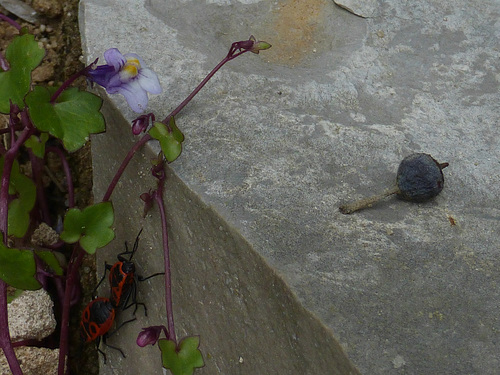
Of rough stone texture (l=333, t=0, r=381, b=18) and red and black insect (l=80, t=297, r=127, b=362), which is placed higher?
rough stone texture (l=333, t=0, r=381, b=18)

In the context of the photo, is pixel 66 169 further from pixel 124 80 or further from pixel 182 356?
pixel 182 356

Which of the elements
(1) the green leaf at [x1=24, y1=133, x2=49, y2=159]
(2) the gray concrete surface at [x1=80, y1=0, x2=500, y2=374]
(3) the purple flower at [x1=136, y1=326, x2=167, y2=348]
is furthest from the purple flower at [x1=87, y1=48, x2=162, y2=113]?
(3) the purple flower at [x1=136, y1=326, x2=167, y2=348]

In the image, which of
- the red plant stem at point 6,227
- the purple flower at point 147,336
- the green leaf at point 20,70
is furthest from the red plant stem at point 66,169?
the purple flower at point 147,336

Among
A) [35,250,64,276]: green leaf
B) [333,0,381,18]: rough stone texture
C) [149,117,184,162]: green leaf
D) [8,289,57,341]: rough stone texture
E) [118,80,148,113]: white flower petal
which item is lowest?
[8,289,57,341]: rough stone texture

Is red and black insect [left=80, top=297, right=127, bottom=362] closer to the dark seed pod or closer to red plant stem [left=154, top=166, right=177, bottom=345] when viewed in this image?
red plant stem [left=154, top=166, right=177, bottom=345]

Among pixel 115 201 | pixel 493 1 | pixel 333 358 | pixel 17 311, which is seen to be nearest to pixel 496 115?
pixel 493 1

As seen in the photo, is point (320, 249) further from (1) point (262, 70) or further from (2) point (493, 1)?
(2) point (493, 1)
